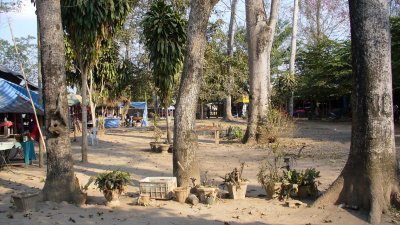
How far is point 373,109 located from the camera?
15.7 feet

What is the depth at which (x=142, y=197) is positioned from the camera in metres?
5.52

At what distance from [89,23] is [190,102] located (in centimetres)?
416

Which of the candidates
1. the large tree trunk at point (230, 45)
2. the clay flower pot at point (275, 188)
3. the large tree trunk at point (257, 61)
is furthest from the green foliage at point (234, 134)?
the clay flower pot at point (275, 188)

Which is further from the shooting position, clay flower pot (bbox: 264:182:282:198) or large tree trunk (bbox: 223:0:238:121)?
large tree trunk (bbox: 223:0:238:121)

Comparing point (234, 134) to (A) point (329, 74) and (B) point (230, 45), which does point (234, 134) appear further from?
(A) point (329, 74)

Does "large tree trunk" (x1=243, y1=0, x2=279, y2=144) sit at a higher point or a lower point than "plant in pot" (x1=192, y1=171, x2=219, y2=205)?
higher

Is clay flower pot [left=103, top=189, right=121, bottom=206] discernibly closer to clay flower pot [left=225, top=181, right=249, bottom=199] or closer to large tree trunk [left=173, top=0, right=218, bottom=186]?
large tree trunk [left=173, top=0, right=218, bottom=186]

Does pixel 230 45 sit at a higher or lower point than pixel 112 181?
higher

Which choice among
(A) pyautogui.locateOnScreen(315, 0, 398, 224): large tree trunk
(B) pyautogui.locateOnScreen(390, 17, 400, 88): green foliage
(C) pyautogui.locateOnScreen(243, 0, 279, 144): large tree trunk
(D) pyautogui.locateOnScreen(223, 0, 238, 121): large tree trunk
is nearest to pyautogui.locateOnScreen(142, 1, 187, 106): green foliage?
(C) pyautogui.locateOnScreen(243, 0, 279, 144): large tree trunk

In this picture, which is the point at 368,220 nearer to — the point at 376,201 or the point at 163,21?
the point at 376,201

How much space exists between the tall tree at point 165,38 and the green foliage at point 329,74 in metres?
14.6

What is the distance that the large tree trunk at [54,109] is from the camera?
5.45 meters

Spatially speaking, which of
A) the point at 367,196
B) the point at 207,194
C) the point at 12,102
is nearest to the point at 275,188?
the point at 207,194

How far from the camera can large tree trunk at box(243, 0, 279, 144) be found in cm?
1283
